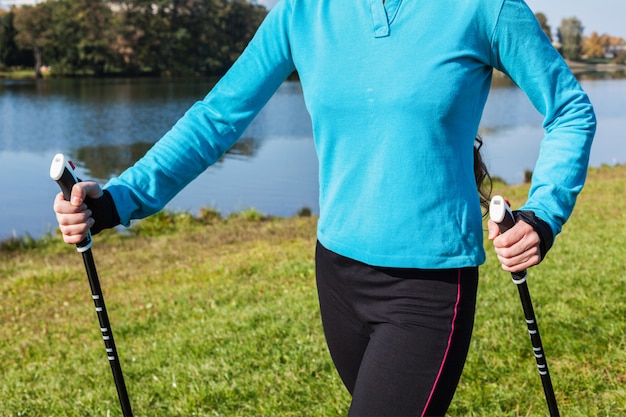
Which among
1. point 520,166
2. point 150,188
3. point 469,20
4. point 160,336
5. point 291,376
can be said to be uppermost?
point 469,20

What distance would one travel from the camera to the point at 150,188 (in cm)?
244

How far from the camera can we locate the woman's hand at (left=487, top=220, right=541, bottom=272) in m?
2.03

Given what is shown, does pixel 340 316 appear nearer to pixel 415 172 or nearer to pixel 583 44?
pixel 415 172

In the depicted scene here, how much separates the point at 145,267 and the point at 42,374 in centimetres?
515

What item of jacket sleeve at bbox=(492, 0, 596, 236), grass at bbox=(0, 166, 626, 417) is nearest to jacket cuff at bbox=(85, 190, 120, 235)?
jacket sleeve at bbox=(492, 0, 596, 236)

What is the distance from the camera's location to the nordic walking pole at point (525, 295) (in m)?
1.98

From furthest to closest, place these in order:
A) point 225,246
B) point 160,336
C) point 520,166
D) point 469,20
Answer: point 520,166 < point 225,246 < point 160,336 < point 469,20

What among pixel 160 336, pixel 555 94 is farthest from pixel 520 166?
pixel 555 94

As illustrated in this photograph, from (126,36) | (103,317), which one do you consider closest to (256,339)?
(103,317)

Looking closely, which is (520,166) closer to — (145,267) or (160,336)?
(145,267)

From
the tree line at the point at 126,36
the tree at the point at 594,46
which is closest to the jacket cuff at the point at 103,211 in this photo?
the tree line at the point at 126,36

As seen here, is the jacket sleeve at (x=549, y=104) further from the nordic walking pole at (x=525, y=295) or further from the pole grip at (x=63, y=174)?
the pole grip at (x=63, y=174)

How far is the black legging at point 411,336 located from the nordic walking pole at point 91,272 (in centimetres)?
84

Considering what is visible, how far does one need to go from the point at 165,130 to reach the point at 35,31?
170ft
